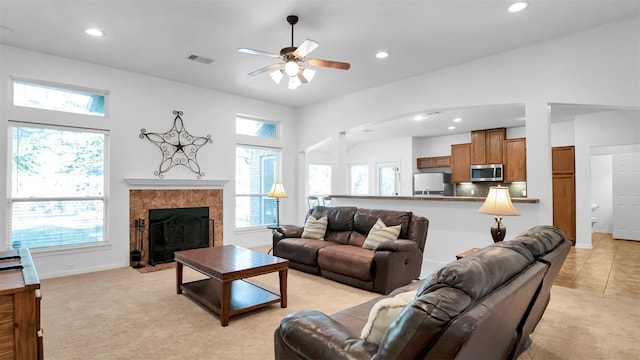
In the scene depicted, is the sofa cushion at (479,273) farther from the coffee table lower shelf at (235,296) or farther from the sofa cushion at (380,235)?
the sofa cushion at (380,235)

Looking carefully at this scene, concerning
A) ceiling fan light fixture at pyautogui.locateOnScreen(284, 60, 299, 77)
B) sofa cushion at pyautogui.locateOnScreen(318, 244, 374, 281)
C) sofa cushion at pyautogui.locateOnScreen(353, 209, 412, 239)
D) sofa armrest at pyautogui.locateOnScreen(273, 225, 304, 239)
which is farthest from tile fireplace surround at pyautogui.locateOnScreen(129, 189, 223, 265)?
ceiling fan light fixture at pyautogui.locateOnScreen(284, 60, 299, 77)

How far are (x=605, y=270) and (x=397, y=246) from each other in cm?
339

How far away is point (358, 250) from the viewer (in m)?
4.08

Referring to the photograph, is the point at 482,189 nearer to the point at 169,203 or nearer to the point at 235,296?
the point at 235,296

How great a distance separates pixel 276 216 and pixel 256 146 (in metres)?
1.51

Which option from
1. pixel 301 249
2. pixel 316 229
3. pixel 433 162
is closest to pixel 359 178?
pixel 433 162

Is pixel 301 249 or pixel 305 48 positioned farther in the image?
pixel 301 249

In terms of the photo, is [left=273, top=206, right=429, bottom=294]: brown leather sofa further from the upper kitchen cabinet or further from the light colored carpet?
the upper kitchen cabinet

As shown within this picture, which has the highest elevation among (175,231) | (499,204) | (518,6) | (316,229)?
(518,6)

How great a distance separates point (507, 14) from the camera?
332 cm

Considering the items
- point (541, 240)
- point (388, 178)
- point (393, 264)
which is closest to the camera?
point (541, 240)

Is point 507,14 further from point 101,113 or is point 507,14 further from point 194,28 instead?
point 101,113

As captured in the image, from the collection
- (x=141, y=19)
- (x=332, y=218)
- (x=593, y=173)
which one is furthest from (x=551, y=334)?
(x=593, y=173)

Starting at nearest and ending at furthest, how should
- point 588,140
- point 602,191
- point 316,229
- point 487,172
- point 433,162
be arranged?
point 316,229 → point 588,140 → point 487,172 → point 602,191 → point 433,162
